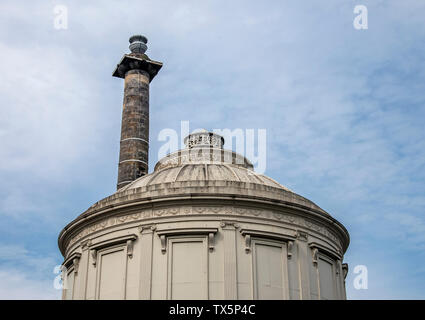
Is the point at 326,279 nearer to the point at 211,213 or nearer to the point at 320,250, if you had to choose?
the point at 320,250

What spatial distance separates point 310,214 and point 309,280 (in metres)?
2.85

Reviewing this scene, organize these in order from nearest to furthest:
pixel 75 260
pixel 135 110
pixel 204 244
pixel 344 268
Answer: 1. pixel 204 244
2. pixel 75 260
3. pixel 344 268
4. pixel 135 110

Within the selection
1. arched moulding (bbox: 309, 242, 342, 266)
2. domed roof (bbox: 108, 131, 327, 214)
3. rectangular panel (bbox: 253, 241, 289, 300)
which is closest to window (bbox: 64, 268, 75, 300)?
domed roof (bbox: 108, 131, 327, 214)

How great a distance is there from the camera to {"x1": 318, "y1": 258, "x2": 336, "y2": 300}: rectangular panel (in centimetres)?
2898

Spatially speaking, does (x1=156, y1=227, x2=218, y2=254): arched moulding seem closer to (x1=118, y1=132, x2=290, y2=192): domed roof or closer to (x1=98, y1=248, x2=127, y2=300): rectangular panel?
(x1=98, y1=248, x2=127, y2=300): rectangular panel

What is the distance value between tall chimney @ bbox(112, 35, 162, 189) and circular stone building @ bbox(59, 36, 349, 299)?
25094mm

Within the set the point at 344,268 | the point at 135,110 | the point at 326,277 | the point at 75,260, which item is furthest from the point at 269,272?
the point at 135,110

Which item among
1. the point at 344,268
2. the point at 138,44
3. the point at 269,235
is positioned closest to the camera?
the point at 269,235

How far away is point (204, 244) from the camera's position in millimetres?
27281

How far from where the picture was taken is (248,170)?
32.8 m

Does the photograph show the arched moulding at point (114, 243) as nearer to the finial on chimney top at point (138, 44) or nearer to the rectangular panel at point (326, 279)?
the rectangular panel at point (326, 279)

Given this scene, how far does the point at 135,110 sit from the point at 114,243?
31.7 meters
